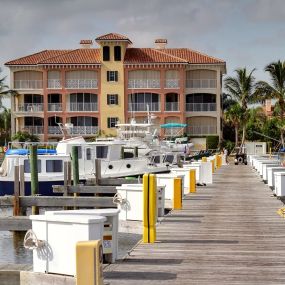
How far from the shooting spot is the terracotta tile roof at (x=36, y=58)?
84625 mm

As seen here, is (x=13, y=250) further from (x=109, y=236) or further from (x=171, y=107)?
(x=171, y=107)

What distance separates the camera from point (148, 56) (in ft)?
275

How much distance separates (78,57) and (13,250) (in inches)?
2456

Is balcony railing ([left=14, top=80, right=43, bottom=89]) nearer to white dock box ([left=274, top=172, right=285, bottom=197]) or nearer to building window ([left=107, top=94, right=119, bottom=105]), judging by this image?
building window ([left=107, top=94, right=119, bottom=105])

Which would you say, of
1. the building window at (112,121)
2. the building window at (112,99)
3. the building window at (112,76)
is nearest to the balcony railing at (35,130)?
the building window at (112,121)

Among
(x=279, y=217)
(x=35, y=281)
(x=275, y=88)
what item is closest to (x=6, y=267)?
(x=35, y=281)

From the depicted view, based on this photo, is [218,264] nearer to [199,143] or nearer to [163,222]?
[163,222]

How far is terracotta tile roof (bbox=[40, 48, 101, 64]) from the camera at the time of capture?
272 feet

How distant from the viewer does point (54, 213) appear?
11.4 meters

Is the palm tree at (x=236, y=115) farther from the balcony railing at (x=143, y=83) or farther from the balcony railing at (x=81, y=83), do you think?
the balcony railing at (x=81, y=83)

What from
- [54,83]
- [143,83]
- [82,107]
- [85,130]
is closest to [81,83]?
[82,107]

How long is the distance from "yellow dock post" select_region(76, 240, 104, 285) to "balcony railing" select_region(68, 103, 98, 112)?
75.1 metres

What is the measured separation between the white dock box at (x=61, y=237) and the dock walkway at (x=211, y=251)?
2.18ft

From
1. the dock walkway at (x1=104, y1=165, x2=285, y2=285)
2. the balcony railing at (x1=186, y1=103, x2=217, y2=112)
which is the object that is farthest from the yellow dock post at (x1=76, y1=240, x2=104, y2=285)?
the balcony railing at (x1=186, y1=103, x2=217, y2=112)
